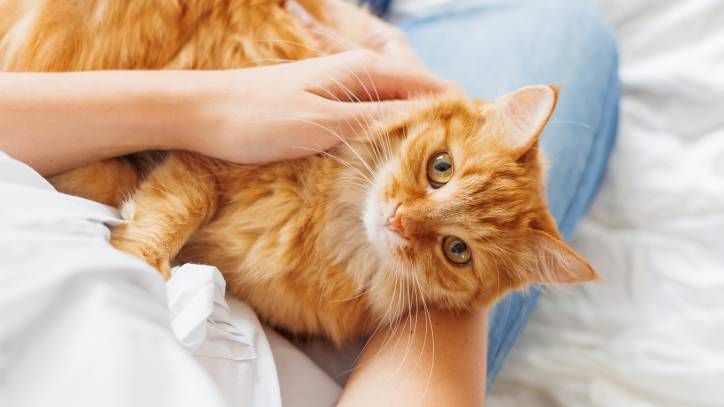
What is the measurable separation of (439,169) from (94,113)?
664 millimetres

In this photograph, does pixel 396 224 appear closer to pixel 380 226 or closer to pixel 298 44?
pixel 380 226

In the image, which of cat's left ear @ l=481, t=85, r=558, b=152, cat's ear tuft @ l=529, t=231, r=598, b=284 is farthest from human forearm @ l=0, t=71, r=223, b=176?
cat's ear tuft @ l=529, t=231, r=598, b=284

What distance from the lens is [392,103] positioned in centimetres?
126

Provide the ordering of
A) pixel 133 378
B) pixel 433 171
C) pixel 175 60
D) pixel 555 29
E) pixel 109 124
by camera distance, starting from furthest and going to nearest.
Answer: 1. pixel 555 29
2. pixel 175 60
3. pixel 433 171
4. pixel 109 124
5. pixel 133 378

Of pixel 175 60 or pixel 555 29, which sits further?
pixel 555 29

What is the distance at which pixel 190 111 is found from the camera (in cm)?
115

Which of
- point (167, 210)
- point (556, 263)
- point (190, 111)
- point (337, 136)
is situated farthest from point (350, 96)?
point (556, 263)

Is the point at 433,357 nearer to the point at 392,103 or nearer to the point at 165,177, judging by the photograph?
the point at 392,103

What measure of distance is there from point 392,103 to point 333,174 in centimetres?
19

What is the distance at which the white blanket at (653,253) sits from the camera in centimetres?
155

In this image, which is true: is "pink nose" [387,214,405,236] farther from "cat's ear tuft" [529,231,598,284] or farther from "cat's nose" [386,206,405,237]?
"cat's ear tuft" [529,231,598,284]

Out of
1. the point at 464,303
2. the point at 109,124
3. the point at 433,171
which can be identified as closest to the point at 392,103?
the point at 433,171

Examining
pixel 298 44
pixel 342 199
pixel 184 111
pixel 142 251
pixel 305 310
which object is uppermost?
pixel 298 44

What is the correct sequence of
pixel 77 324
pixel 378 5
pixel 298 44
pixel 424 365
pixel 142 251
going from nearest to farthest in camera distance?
pixel 77 324 < pixel 142 251 < pixel 424 365 < pixel 298 44 < pixel 378 5
